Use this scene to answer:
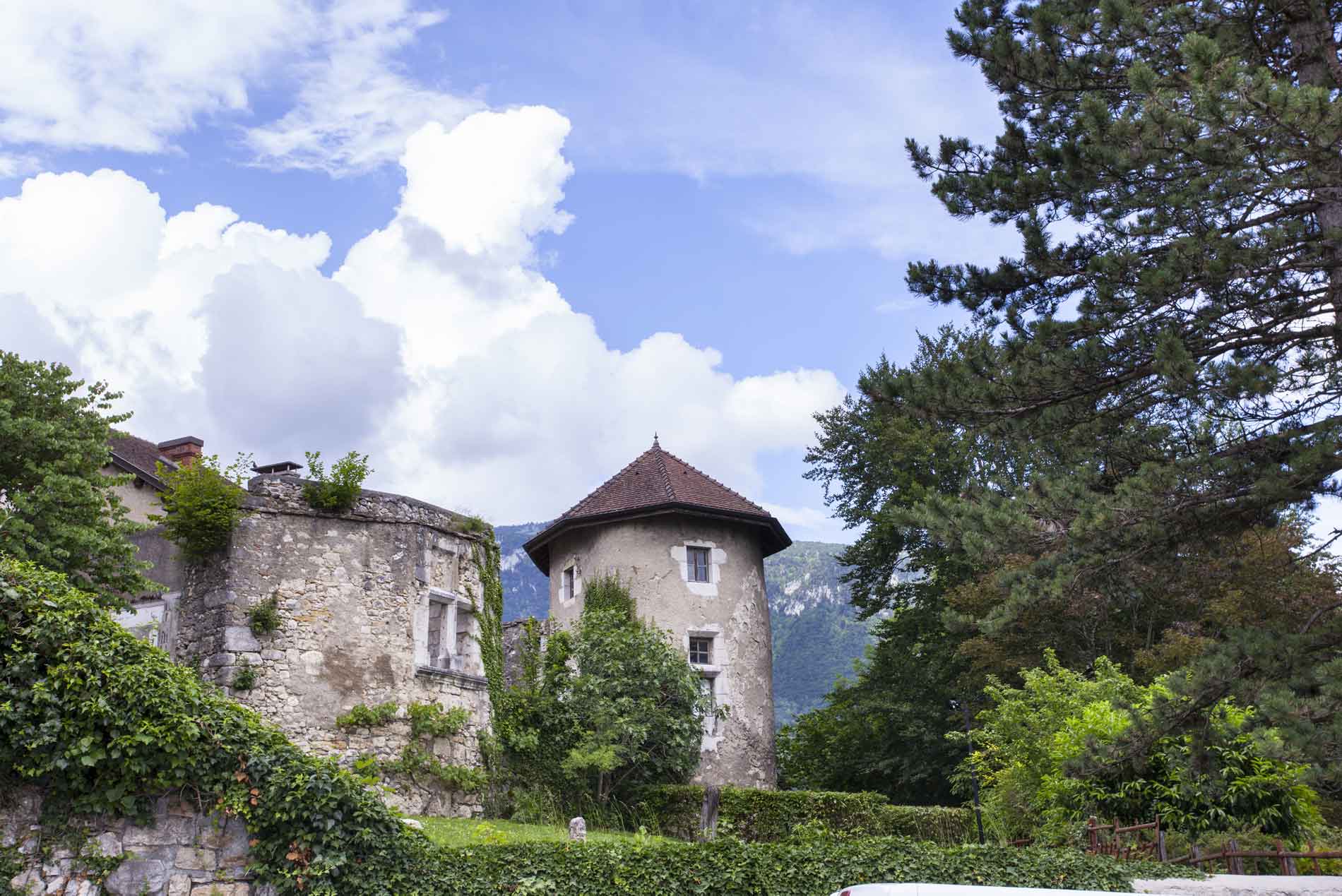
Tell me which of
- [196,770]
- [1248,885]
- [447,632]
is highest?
[447,632]

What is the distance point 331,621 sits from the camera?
18281 millimetres

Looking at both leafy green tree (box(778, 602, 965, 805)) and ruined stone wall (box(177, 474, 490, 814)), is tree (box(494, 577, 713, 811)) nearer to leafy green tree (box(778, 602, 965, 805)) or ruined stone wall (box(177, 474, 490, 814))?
ruined stone wall (box(177, 474, 490, 814))

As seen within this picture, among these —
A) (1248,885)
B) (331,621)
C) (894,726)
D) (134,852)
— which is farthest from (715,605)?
(134,852)

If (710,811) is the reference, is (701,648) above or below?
above

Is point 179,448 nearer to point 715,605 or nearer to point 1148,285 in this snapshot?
point 715,605

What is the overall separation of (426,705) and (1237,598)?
49.3 ft

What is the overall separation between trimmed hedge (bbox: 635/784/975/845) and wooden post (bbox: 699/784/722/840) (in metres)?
0.07

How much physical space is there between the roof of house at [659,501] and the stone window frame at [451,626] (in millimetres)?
6362

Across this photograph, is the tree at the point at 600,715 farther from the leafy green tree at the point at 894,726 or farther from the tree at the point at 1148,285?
the tree at the point at 1148,285

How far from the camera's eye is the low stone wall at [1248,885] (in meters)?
11.8

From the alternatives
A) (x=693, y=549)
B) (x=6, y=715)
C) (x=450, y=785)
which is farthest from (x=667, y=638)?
(x=6, y=715)

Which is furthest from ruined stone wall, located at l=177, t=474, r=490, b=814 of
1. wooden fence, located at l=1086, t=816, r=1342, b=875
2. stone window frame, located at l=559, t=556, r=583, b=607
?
wooden fence, located at l=1086, t=816, r=1342, b=875

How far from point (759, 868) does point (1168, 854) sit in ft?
19.6

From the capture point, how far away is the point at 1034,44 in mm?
13789
